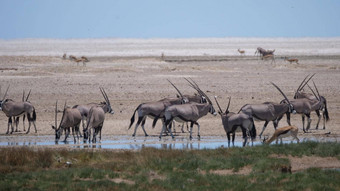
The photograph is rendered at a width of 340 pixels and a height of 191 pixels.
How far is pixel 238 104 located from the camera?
76.7ft

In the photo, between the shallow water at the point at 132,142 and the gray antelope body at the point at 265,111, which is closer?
the shallow water at the point at 132,142

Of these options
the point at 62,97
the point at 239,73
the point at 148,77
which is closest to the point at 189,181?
the point at 62,97

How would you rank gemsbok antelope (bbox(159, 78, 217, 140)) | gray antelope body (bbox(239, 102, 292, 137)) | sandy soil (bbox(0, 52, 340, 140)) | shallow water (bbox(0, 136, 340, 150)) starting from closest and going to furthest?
shallow water (bbox(0, 136, 340, 150)) → gray antelope body (bbox(239, 102, 292, 137)) → gemsbok antelope (bbox(159, 78, 217, 140)) → sandy soil (bbox(0, 52, 340, 140))

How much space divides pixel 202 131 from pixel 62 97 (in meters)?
8.55

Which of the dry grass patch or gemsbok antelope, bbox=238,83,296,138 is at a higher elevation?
gemsbok antelope, bbox=238,83,296,138

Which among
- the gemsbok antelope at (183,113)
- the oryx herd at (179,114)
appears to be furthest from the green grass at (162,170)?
the gemsbok antelope at (183,113)

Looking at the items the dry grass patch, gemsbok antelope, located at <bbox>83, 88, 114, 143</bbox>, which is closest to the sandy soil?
gemsbok antelope, located at <bbox>83, 88, 114, 143</bbox>

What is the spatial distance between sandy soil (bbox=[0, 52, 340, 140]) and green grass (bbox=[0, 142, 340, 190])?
5.48 metres

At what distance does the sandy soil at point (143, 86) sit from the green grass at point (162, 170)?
548cm

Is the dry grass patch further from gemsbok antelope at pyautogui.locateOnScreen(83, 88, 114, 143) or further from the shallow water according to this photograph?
gemsbok antelope at pyautogui.locateOnScreen(83, 88, 114, 143)

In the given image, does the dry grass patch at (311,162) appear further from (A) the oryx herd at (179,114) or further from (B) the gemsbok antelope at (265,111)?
(B) the gemsbok antelope at (265,111)

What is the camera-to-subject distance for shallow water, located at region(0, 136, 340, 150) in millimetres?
15562

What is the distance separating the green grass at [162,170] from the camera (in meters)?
9.88

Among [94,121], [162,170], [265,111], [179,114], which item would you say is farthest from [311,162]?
[94,121]
